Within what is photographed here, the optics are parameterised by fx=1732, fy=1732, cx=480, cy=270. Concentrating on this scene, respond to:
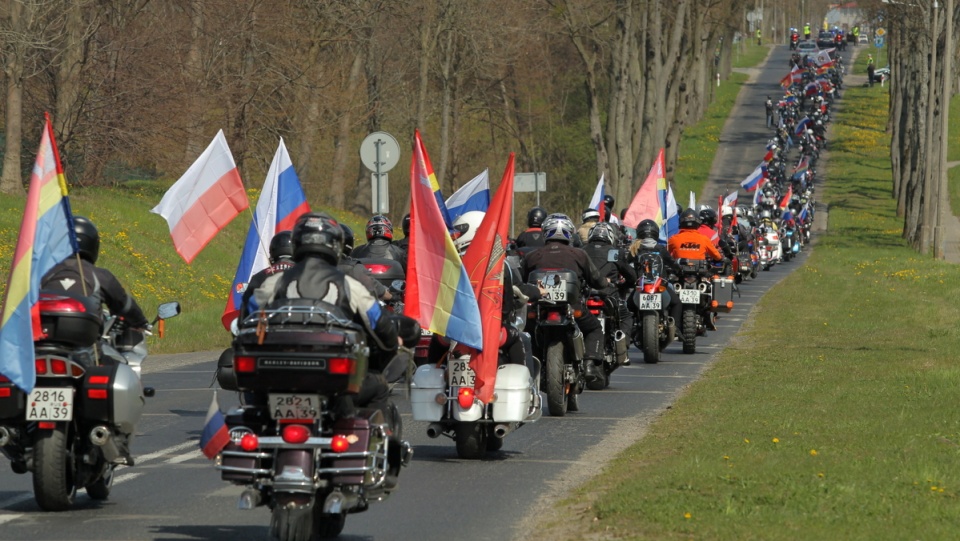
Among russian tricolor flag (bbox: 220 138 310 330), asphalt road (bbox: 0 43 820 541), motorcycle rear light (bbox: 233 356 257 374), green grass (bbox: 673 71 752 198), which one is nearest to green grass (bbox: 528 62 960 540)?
asphalt road (bbox: 0 43 820 541)

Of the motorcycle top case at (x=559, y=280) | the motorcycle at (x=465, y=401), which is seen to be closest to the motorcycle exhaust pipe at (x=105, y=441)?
the motorcycle at (x=465, y=401)

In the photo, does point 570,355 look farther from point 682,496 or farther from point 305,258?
point 305,258

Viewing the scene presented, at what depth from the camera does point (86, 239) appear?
9422 mm

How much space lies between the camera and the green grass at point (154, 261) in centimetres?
2370

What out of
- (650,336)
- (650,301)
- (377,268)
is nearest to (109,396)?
(377,268)

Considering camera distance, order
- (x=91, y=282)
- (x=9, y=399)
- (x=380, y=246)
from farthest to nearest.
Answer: (x=380, y=246) < (x=91, y=282) < (x=9, y=399)

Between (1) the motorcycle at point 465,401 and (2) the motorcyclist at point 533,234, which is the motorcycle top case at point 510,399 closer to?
(1) the motorcycle at point 465,401

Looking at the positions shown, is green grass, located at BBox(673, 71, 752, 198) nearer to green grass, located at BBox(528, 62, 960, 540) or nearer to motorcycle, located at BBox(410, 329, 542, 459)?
green grass, located at BBox(528, 62, 960, 540)

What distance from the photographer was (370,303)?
7559 millimetres

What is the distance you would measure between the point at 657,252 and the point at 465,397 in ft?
29.7

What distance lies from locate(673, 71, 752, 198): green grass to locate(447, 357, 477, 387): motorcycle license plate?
2191 inches

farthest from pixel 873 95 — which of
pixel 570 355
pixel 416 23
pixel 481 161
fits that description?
pixel 570 355

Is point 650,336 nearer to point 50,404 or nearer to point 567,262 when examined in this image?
point 567,262

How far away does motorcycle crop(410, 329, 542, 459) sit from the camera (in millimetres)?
11023
